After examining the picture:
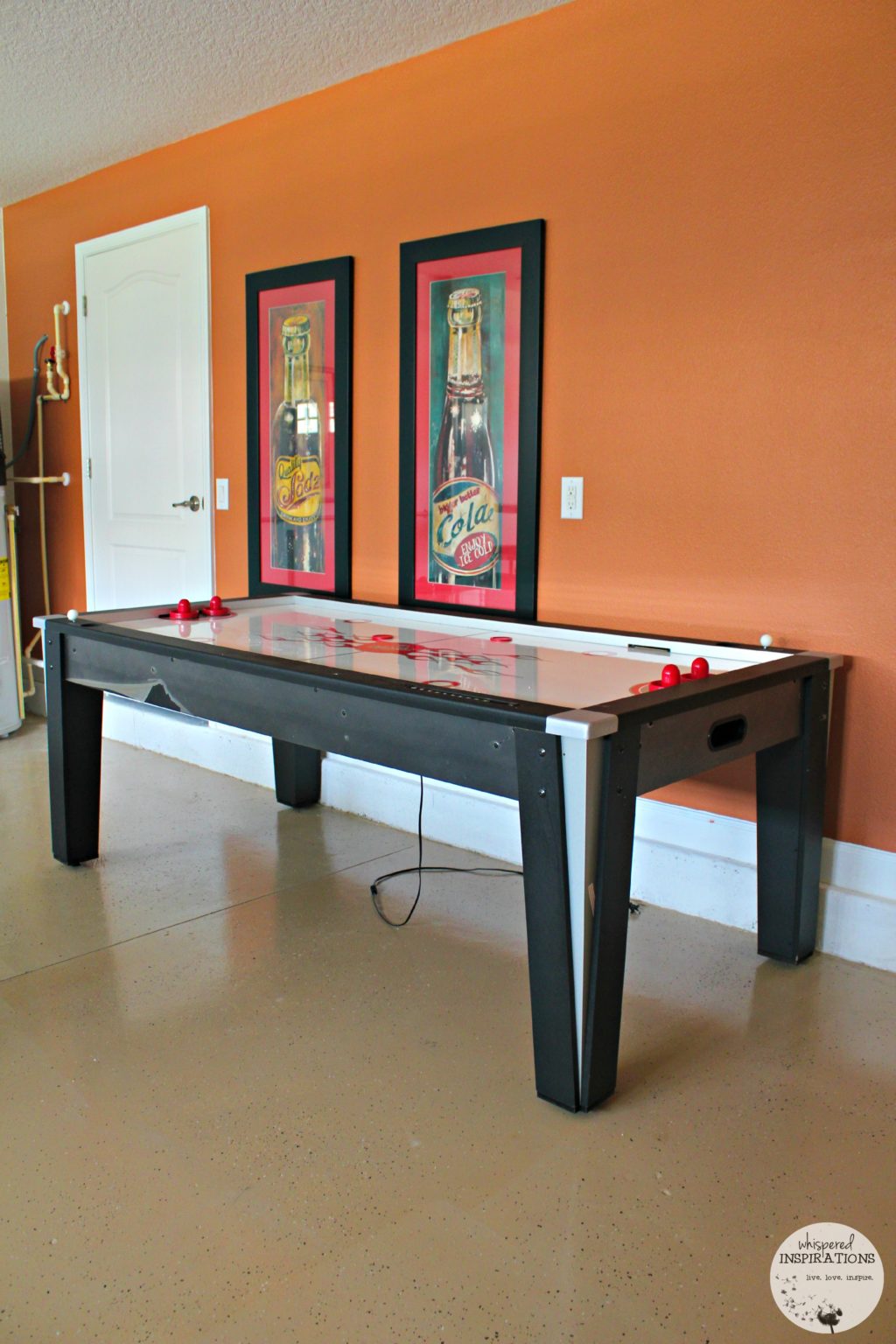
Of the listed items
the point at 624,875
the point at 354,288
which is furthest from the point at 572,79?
the point at 624,875

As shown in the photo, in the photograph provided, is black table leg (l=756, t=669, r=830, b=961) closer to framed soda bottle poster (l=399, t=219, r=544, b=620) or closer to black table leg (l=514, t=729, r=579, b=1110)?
black table leg (l=514, t=729, r=579, b=1110)

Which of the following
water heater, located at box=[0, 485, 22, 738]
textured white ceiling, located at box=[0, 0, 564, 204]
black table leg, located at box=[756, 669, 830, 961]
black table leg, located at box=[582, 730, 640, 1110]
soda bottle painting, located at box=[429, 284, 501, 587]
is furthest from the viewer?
water heater, located at box=[0, 485, 22, 738]

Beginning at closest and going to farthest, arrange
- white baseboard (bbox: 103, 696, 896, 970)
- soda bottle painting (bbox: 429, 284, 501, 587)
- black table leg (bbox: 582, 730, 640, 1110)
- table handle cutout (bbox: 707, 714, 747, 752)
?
black table leg (bbox: 582, 730, 640, 1110) → table handle cutout (bbox: 707, 714, 747, 752) → white baseboard (bbox: 103, 696, 896, 970) → soda bottle painting (bbox: 429, 284, 501, 587)

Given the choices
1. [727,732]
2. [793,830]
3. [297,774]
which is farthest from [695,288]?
[297,774]

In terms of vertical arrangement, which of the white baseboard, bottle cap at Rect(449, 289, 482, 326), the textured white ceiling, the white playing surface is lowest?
the white baseboard

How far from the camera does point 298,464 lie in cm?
377

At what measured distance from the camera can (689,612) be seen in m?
2.74

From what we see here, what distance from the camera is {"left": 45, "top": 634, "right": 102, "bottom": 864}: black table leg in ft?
9.70

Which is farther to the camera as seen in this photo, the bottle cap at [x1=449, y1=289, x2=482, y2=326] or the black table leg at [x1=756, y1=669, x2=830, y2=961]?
the bottle cap at [x1=449, y1=289, x2=482, y2=326]

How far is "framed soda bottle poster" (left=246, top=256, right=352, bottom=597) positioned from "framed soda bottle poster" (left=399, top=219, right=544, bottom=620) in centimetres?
31

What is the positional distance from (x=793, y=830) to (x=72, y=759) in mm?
1936

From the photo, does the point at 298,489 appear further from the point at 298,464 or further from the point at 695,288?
the point at 695,288

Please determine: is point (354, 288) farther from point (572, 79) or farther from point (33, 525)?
point (33, 525)

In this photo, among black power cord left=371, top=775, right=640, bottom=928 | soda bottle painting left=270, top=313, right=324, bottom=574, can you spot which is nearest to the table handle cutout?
black power cord left=371, top=775, right=640, bottom=928
